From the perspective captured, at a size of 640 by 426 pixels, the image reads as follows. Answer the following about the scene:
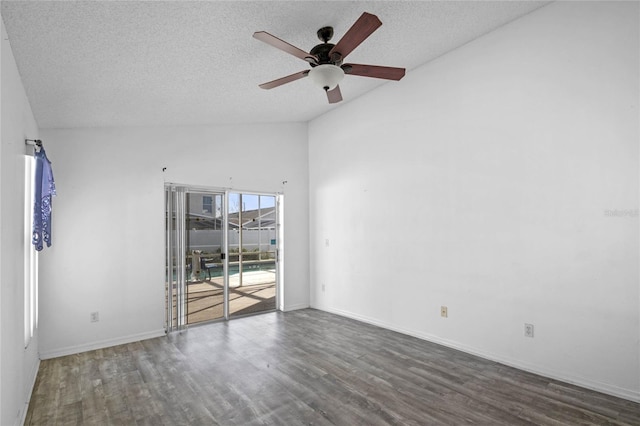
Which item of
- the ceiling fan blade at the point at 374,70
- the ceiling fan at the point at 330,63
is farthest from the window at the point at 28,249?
the ceiling fan blade at the point at 374,70

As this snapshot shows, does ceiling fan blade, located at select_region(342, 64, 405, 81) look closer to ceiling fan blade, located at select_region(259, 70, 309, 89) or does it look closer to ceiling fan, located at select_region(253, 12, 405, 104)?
ceiling fan, located at select_region(253, 12, 405, 104)

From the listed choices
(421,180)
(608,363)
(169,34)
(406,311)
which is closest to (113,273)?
(169,34)

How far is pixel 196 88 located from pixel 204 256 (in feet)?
8.07

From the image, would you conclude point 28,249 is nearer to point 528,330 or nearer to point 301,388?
point 301,388

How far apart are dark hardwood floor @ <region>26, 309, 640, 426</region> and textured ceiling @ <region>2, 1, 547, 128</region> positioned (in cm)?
265

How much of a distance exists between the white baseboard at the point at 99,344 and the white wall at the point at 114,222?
0.01 metres

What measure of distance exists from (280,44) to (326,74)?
485mm

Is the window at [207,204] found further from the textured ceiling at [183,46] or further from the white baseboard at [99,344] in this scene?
the white baseboard at [99,344]

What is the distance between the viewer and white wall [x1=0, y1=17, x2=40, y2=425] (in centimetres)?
198

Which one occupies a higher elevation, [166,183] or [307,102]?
[307,102]

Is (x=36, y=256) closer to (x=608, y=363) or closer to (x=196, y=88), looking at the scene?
(x=196, y=88)

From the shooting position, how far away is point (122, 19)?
219cm

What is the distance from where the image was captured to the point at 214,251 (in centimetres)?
510

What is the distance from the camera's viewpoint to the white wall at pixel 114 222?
390 cm
